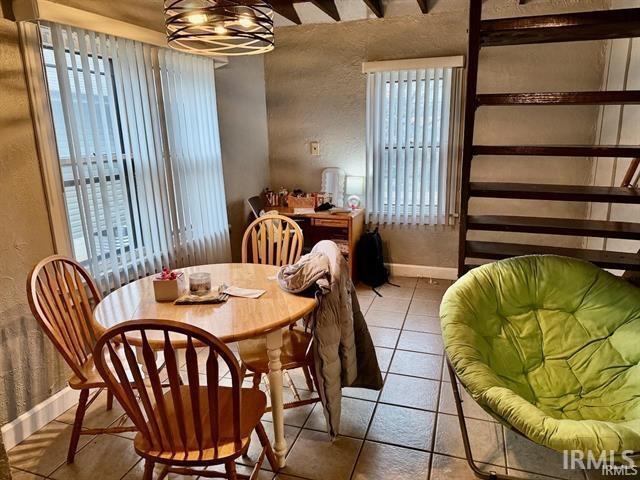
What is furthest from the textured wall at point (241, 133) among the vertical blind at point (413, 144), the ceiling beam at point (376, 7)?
the ceiling beam at point (376, 7)

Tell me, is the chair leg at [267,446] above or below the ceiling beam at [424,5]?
below

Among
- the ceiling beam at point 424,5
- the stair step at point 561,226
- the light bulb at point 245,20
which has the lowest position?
the stair step at point 561,226

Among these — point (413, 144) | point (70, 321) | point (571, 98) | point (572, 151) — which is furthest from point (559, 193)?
Result: point (70, 321)

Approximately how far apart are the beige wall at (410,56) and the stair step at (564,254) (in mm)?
1460

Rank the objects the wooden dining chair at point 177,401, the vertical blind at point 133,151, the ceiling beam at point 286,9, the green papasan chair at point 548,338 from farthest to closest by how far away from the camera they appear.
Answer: the ceiling beam at point 286,9
the vertical blind at point 133,151
the green papasan chair at point 548,338
the wooden dining chair at point 177,401

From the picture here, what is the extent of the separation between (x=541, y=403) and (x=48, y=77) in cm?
277

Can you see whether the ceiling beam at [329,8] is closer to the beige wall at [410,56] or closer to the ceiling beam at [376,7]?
the beige wall at [410,56]

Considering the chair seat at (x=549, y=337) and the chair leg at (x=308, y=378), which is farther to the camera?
the chair leg at (x=308, y=378)

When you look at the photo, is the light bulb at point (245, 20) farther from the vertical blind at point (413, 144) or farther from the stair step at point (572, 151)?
the vertical blind at point (413, 144)

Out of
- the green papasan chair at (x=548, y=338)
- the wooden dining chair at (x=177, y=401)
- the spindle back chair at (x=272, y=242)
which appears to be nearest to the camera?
the wooden dining chair at (x=177, y=401)

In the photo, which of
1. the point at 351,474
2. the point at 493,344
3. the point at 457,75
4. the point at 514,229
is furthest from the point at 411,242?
the point at 351,474

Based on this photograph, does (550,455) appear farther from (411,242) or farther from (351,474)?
(411,242)

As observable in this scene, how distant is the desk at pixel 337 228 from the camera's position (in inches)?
152

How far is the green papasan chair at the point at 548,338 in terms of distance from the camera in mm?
1760
